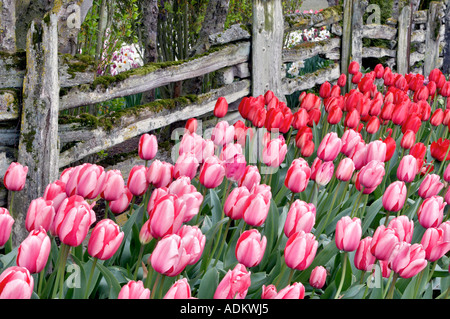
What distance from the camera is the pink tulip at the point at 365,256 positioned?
4.77 ft

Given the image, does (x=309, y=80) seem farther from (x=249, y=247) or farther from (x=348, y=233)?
(x=249, y=247)

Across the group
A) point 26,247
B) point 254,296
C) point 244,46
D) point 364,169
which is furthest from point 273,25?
point 26,247

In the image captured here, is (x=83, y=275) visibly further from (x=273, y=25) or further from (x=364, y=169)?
(x=273, y=25)

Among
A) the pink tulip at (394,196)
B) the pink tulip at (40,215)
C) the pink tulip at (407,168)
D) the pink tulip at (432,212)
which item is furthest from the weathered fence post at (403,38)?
the pink tulip at (40,215)

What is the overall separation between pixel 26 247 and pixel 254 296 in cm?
73

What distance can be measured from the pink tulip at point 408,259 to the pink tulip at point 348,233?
140 mm

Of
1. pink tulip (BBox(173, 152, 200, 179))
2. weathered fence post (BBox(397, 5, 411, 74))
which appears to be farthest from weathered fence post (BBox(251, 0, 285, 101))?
weathered fence post (BBox(397, 5, 411, 74))

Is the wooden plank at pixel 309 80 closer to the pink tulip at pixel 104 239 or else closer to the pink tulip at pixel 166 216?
the pink tulip at pixel 166 216

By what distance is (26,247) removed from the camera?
1155 mm

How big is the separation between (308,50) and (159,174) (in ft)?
13.4

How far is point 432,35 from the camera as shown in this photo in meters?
8.20

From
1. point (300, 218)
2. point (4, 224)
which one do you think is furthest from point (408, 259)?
point (4, 224)

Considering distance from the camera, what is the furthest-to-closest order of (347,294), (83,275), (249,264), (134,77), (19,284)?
(134,77)
(347,294)
(83,275)
(249,264)
(19,284)

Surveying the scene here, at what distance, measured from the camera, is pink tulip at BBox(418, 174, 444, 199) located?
1.97 m
